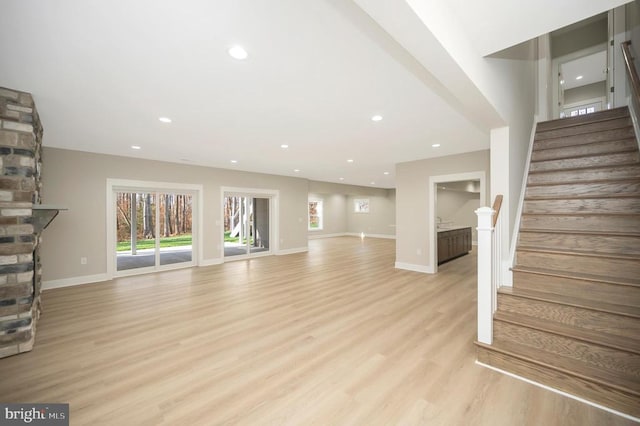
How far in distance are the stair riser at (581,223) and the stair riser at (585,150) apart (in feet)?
3.45

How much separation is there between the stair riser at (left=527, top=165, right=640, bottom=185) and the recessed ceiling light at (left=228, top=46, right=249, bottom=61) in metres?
3.70

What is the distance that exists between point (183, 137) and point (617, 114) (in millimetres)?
6362

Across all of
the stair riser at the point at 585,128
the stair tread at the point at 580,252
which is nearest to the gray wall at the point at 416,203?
the stair riser at the point at 585,128

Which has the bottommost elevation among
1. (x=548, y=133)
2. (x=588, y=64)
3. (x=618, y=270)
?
(x=618, y=270)

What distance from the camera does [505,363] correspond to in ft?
7.21

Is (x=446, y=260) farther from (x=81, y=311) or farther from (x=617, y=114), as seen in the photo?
(x=81, y=311)

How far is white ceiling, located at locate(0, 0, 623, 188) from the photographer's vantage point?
155 centimetres

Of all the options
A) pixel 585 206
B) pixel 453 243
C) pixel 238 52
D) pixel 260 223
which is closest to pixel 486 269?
pixel 585 206

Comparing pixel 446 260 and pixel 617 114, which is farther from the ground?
pixel 617 114

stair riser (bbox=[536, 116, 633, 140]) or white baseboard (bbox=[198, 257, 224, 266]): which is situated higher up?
stair riser (bbox=[536, 116, 633, 140])

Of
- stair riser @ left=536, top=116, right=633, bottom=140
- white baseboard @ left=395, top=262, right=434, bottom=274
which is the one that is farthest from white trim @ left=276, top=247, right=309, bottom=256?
stair riser @ left=536, top=116, right=633, bottom=140

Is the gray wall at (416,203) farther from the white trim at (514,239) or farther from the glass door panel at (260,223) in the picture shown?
the glass door panel at (260,223)

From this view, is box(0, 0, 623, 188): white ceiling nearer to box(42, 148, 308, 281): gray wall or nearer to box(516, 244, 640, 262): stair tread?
box(42, 148, 308, 281): gray wall

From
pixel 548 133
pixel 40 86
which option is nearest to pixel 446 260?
pixel 548 133
